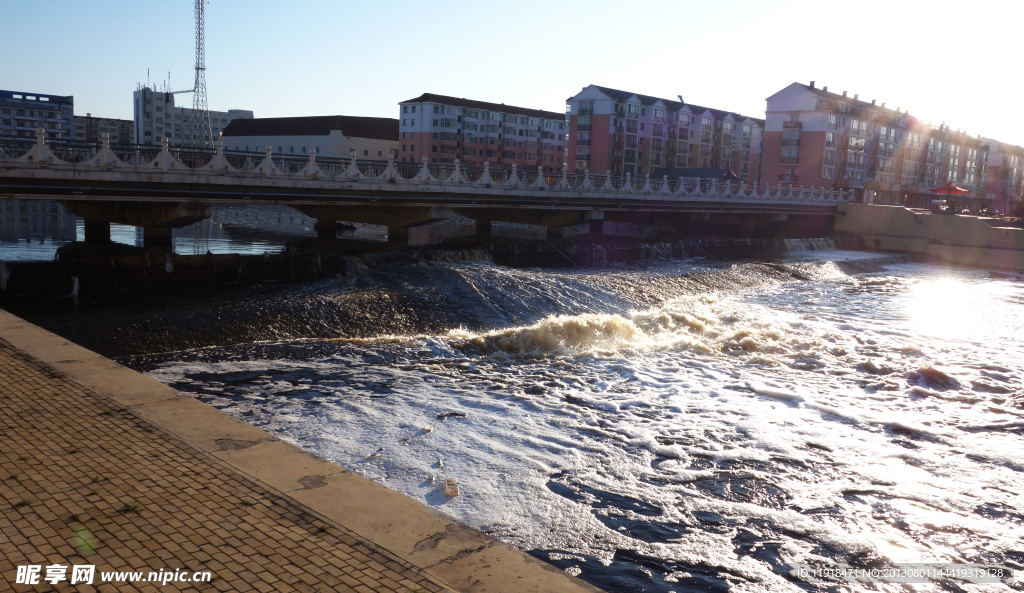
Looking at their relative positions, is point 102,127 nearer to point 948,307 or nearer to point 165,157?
point 165,157

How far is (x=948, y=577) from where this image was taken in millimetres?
6836

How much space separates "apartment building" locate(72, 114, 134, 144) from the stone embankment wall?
15471cm

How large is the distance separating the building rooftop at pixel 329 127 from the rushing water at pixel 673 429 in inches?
3509

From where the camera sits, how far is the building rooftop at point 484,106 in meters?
94.2

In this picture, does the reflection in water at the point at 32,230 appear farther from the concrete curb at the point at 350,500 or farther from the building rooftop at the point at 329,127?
the building rooftop at the point at 329,127

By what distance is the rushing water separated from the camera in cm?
745

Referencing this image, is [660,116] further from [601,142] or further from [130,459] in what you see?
[130,459]

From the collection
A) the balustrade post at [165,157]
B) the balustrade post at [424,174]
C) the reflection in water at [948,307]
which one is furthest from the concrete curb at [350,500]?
the balustrade post at [424,174]

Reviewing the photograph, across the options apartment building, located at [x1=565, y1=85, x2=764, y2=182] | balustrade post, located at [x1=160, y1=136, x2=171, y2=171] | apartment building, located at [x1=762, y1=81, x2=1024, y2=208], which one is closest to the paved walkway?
balustrade post, located at [x1=160, y1=136, x2=171, y2=171]

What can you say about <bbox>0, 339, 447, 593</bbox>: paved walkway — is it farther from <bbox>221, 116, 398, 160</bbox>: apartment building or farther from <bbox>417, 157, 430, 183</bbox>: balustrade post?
<bbox>221, 116, 398, 160</bbox>: apartment building

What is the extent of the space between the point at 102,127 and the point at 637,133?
453 feet

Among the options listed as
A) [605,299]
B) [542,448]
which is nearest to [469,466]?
[542,448]

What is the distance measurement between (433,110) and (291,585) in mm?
94223

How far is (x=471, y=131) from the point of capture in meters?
98.5
